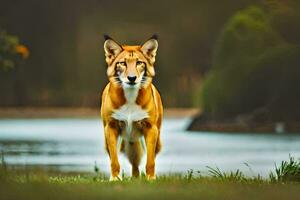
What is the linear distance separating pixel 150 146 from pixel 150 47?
105cm

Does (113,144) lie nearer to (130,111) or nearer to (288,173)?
(130,111)

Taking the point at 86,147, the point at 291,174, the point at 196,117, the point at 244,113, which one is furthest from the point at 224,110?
the point at 291,174

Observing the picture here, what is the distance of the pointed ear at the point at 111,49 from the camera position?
11.4 metres

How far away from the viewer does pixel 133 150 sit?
12172mm

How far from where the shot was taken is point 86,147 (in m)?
35.2

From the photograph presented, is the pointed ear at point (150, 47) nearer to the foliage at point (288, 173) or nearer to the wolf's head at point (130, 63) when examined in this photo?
the wolf's head at point (130, 63)

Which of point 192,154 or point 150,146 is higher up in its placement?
point 192,154

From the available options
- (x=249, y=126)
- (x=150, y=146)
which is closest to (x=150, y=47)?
(x=150, y=146)

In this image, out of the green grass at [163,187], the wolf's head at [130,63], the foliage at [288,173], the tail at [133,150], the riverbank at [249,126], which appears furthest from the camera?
the riverbank at [249,126]

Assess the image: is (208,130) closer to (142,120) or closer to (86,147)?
(86,147)

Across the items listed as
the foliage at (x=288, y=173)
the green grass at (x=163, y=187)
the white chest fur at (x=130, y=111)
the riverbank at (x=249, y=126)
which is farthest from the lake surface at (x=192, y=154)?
the white chest fur at (x=130, y=111)

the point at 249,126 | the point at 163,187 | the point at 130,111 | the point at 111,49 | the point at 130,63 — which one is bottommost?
the point at 163,187

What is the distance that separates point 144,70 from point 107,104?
0.54 metres

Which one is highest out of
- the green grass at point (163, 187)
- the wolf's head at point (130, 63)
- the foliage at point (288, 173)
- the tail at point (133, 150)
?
the wolf's head at point (130, 63)
